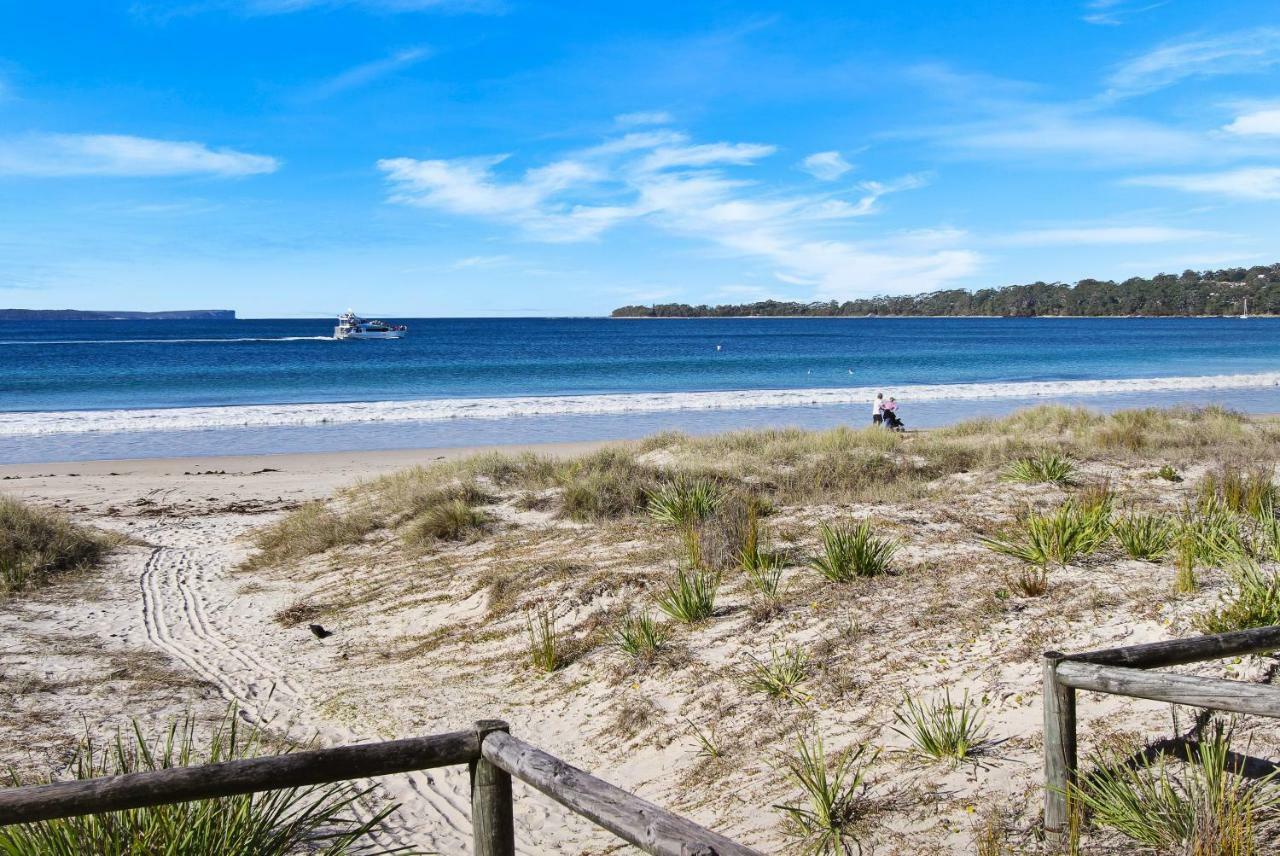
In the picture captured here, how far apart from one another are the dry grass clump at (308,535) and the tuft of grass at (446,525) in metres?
0.90

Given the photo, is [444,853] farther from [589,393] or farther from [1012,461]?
[589,393]

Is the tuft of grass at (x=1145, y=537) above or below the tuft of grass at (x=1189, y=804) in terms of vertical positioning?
above

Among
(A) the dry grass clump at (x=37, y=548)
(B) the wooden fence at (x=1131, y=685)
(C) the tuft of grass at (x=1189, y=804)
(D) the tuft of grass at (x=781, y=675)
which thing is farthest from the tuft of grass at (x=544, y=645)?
(A) the dry grass clump at (x=37, y=548)

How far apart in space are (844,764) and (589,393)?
39213 millimetres

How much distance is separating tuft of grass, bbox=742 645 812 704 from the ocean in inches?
802

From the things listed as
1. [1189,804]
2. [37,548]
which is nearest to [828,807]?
[1189,804]

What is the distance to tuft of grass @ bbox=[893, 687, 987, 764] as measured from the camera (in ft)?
17.4

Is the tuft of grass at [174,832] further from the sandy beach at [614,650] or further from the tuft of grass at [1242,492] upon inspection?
the tuft of grass at [1242,492]

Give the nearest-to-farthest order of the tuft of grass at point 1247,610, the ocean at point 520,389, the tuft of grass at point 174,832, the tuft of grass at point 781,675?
the tuft of grass at point 174,832, the tuft of grass at point 1247,610, the tuft of grass at point 781,675, the ocean at point 520,389

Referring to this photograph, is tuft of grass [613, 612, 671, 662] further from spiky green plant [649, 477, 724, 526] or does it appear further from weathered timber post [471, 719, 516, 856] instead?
weathered timber post [471, 719, 516, 856]

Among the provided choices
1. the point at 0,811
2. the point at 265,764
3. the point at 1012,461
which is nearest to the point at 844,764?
the point at 265,764

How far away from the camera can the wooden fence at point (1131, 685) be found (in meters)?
3.54

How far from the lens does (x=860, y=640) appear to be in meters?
7.04

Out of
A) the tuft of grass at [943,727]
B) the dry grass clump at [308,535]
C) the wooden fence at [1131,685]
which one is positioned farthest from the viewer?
the dry grass clump at [308,535]
